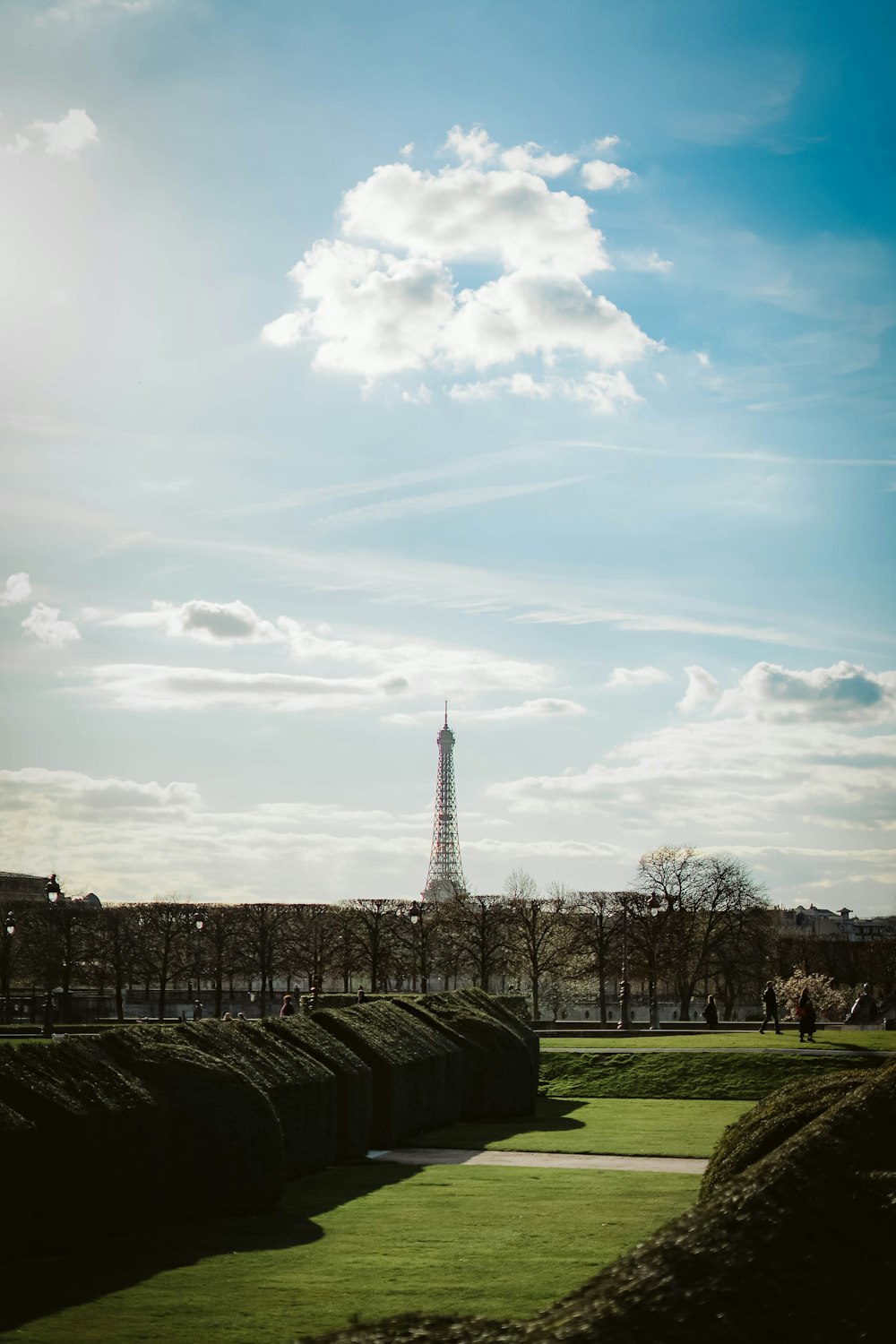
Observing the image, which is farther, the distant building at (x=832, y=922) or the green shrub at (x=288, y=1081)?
the distant building at (x=832, y=922)

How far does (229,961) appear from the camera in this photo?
200 feet

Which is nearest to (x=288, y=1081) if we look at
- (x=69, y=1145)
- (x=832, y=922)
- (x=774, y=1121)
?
(x=69, y=1145)

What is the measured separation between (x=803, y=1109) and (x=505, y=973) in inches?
2083

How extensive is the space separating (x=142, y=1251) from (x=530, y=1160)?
8700 millimetres

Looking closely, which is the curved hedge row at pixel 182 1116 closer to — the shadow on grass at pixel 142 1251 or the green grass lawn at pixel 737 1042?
the shadow on grass at pixel 142 1251

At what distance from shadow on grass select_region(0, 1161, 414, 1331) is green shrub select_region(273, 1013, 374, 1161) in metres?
2.83

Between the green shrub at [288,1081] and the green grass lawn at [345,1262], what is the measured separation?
0.89 m

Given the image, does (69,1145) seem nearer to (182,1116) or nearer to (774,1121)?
(182,1116)

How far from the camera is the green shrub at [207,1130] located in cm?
1441

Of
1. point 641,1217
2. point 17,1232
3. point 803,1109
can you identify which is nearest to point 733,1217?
point 803,1109

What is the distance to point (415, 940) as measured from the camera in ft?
197

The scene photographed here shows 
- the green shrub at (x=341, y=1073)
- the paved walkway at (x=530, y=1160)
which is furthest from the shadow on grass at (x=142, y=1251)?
the paved walkway at (x=530, y=1160)

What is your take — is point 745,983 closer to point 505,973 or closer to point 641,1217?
point 505,973

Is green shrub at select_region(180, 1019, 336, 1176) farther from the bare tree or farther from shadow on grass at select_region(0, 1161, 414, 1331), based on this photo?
the bare tree
